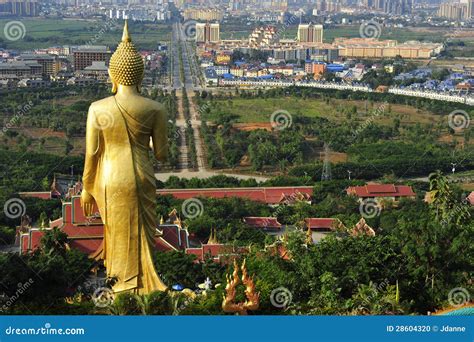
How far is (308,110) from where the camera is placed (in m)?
37.6

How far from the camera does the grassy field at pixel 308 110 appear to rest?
35312mm

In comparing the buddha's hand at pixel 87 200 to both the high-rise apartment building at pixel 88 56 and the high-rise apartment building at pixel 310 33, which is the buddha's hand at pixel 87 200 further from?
the high-rise apartment building at pixel 310 33

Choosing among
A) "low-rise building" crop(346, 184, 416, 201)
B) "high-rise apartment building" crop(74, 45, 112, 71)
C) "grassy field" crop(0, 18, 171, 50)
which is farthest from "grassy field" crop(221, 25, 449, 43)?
"low-rise building" crop(346, 184, 416, 201)

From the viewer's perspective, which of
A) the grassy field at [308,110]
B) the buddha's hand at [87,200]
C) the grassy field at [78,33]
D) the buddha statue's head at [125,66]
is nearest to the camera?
the buddha statue's head at [125,66]

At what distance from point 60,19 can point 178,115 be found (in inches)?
2407

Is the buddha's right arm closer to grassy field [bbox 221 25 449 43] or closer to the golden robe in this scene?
the golden robe

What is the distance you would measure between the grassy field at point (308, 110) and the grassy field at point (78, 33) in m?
19.7

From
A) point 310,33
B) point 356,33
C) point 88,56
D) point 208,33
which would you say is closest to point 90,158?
point 88,56

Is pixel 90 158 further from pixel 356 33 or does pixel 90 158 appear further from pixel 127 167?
pixel 356 33

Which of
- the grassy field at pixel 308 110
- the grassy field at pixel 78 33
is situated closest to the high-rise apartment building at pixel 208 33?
the grassy field at pixel 78 33

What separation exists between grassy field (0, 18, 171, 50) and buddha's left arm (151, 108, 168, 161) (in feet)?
159

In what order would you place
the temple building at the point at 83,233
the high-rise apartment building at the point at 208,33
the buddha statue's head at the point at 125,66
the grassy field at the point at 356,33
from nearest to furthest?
the buddha statue's head at the point at 125,66 → the temple building at the point at 83,233 → the high-rise apartment building at the point at 208,33 → the grassy field at the point at 356,33

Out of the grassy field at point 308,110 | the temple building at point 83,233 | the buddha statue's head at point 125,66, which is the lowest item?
the grassy field at point 308,110

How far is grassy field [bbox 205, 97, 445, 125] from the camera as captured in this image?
35312mm
